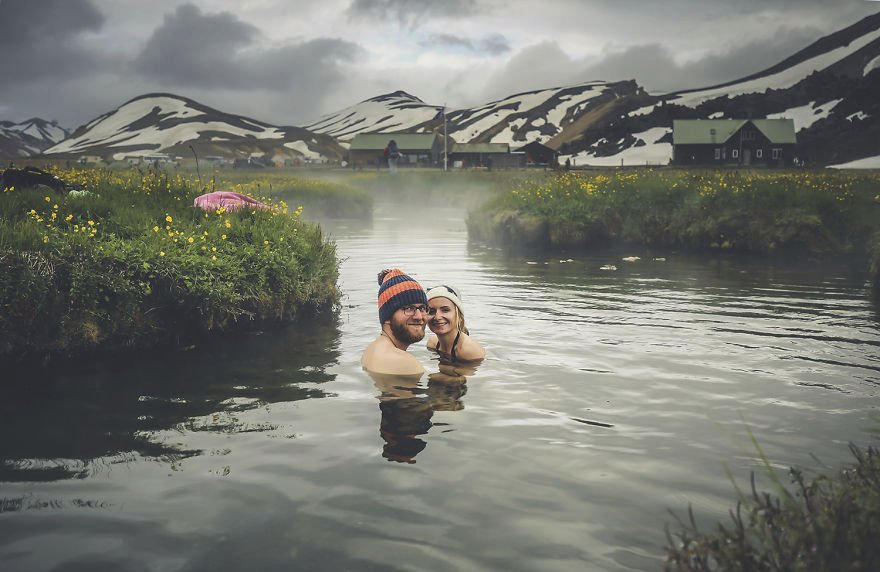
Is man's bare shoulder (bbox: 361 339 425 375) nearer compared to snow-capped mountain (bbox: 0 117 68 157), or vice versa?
man's bare shoulder (bbox: 361 339 425 375)

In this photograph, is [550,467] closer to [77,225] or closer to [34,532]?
[34,532]

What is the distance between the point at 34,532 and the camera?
17.1ft

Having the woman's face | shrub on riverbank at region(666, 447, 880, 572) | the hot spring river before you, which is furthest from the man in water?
shrub on riverbank at region(666, 447, 880, 572)

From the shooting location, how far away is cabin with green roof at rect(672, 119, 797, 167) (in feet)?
303

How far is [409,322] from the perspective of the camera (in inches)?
379

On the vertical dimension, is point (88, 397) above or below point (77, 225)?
below

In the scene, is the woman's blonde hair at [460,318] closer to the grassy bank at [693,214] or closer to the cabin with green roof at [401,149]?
the grassy bank at [693,214]

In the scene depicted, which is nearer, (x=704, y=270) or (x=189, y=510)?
(x=189, y=510)

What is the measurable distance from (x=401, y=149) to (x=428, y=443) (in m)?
132

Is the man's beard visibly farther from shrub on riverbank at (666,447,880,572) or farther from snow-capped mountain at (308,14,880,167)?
snow-capped mountain at (308,14,880,167)

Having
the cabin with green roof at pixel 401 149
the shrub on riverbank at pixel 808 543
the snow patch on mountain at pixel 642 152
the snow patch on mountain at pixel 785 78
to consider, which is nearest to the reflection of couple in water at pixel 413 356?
the shrub on riverbank at pixel 808 543

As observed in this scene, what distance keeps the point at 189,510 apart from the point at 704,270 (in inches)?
693

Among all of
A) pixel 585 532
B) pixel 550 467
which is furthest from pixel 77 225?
pixel 585 532

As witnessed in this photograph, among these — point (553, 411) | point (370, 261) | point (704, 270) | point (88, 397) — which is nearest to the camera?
point (553, 411)
